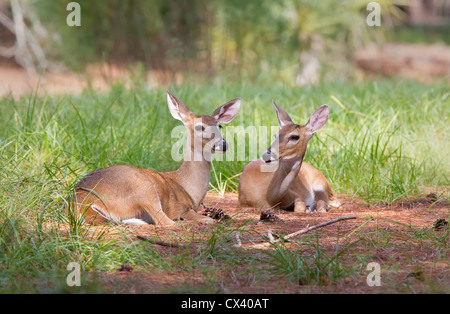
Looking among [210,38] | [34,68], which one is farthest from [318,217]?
[34,68]

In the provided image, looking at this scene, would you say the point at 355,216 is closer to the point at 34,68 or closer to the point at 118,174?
the point at 118,174

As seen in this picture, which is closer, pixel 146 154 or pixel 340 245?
pixel 340 245

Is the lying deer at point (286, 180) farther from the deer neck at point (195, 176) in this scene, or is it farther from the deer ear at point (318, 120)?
the deer neck at point (195, 176)

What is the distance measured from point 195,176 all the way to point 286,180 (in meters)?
0.76

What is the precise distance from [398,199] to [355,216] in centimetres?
90

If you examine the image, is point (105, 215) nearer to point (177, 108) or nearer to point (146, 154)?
point (177, 108)

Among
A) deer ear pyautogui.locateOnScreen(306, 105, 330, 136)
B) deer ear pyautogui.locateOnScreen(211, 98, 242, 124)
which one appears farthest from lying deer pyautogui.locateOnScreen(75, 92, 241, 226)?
deer ear pyautogui.locateOnScreen(306, 105, 330, 136)

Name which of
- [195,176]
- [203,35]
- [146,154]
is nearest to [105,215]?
[195,176]

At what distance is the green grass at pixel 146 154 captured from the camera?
352 cm

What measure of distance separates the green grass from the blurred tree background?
3.76 m

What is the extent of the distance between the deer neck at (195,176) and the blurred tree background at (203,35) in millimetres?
5983

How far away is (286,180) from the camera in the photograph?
5.33 m
